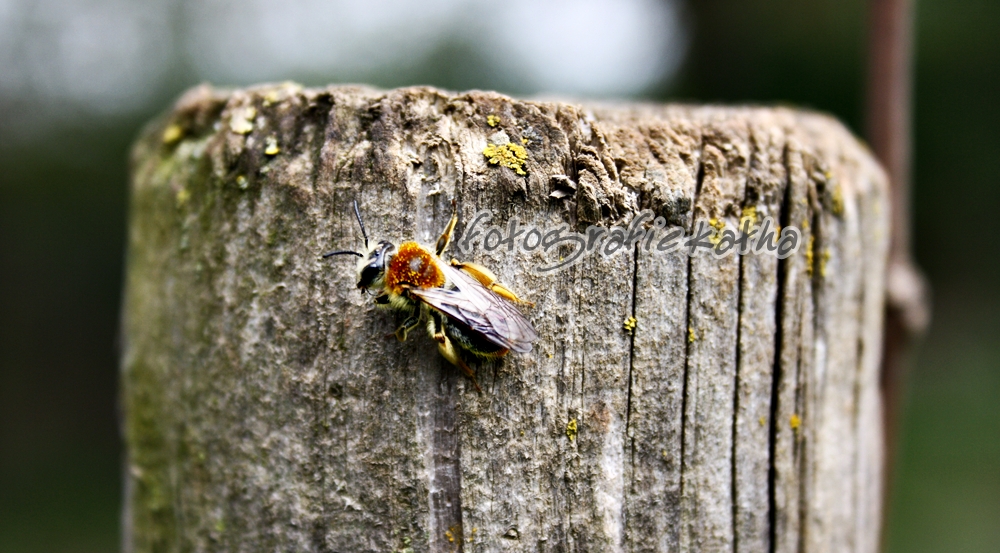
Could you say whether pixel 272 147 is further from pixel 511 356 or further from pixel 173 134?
pixel 511 356

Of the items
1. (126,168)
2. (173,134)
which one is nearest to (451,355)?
(173,134)

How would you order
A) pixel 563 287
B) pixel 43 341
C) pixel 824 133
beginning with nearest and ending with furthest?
pixel 563 287, pixel 824 133, pixel 43 341

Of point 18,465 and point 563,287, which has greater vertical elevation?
point 563,287

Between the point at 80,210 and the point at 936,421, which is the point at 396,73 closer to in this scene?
the point at 80,210

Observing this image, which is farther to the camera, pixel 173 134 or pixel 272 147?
pixel 173 134

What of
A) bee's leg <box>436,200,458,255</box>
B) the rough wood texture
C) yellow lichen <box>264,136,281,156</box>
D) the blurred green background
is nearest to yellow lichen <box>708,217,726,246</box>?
the rough wood texture

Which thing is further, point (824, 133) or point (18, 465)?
point (18, 465)

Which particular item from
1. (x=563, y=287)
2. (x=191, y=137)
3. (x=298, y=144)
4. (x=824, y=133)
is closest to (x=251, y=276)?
(x=298, y=144)
